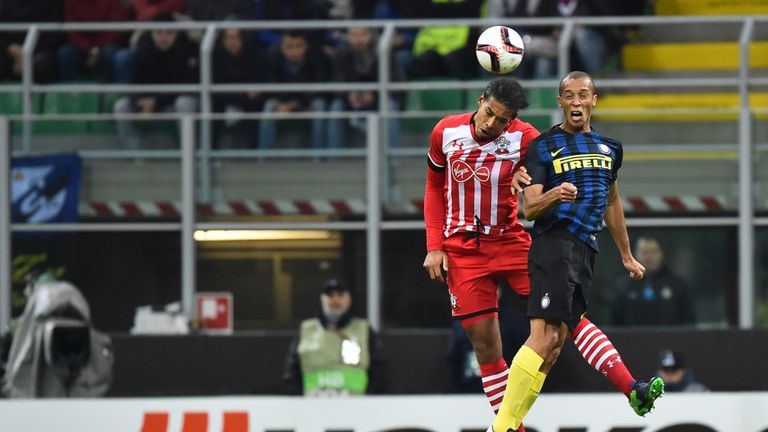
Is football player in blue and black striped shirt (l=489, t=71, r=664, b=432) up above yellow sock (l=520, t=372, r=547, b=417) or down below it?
above

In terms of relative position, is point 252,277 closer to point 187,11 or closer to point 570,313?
point 187,11

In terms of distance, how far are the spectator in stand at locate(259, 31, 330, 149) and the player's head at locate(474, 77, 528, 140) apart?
536 cm

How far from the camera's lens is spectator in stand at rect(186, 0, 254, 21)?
51.6 feet

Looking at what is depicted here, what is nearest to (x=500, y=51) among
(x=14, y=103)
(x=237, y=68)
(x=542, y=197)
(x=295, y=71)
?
(x=542, y=197)

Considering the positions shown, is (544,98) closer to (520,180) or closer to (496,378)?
Answer: (496,378)

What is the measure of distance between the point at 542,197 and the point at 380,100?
585 cm

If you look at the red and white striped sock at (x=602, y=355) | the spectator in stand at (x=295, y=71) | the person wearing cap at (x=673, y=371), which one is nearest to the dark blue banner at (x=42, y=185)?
the spectator in stand at (x=295, y=71)

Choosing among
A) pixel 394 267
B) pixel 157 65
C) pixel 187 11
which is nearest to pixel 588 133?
pixel 394 267

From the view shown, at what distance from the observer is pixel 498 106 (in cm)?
888

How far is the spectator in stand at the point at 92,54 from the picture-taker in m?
15.2

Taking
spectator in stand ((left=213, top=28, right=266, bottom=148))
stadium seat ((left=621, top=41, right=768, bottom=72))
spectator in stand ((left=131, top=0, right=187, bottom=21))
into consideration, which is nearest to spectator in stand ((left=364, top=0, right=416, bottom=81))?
spectator in stand ((left=213, top=28, right=266, bottom=148))

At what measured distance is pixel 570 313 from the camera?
28.8 feet

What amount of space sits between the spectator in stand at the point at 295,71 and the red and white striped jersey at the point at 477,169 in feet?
16.8

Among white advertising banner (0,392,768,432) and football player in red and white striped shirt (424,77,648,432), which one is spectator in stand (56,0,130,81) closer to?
white advertising banner (0,392,768,432)
